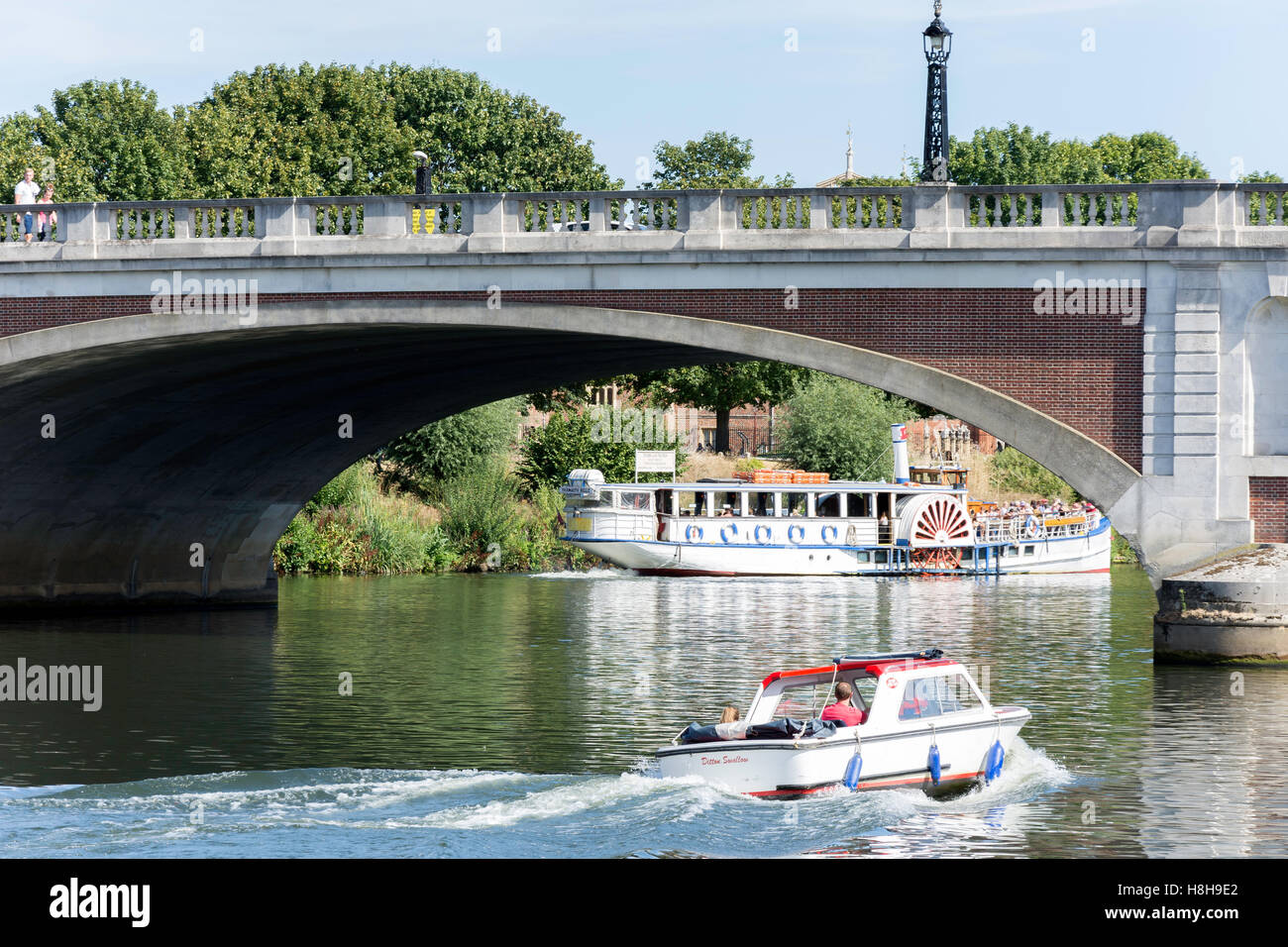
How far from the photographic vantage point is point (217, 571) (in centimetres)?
5075

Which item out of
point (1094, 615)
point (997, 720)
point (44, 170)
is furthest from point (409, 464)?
point (997, 720)

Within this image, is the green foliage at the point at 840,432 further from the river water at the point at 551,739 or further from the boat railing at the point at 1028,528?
the river water at the point at 551,739

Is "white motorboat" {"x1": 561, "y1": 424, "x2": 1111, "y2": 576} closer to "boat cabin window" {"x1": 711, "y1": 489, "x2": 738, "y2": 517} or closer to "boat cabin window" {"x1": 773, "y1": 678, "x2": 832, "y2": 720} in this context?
"boat cabin window" {"x1": 711, "y1": 489, "x2": 738, "y2": 517}

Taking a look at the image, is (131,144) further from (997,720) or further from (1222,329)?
(997,720)

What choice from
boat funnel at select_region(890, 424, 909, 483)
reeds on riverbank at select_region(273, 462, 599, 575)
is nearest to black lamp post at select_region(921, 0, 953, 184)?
reeds on riverbank at select_region(273, 462, 599, 575)

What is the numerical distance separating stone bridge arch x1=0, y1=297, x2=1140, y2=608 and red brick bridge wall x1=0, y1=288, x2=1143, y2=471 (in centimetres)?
31

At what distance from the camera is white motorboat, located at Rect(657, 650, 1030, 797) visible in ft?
70.6

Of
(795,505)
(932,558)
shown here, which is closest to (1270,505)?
(932,558)

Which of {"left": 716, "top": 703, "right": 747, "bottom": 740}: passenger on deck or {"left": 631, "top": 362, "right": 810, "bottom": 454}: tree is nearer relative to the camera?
{"left": 716, "top": 703, "right": 747, "bottom": 740}: passenger on deck

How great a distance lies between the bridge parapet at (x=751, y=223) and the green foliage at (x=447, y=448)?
103 ft

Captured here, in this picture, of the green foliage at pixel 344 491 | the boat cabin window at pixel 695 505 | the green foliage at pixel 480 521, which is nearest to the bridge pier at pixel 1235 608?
the boat cabin window at pixel 695 505

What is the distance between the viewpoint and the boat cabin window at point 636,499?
219 ft

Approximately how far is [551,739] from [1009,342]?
11.8 m

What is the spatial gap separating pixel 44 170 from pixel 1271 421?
50.5 metres
